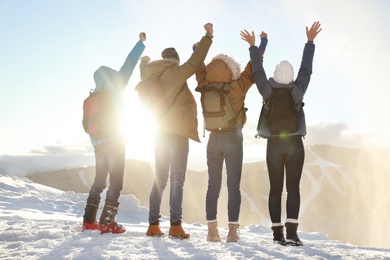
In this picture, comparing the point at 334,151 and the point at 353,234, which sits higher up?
the point at 334,151

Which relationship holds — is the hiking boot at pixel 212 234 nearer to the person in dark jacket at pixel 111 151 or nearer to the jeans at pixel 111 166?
the person in dark jacket at pixel 111 151

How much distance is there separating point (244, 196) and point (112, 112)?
230 ft

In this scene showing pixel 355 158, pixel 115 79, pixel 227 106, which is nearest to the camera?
pixel 227 106

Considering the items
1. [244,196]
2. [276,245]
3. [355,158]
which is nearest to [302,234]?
[276,245]

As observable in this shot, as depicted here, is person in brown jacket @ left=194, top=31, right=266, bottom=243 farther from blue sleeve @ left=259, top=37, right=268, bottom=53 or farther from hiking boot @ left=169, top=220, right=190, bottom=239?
hiking boot @ left=169, top=220, right=190, bottom=239

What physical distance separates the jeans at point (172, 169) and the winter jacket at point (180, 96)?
145 mm

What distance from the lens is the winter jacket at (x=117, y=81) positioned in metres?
5.50

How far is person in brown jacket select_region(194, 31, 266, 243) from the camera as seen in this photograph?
16.3 feet

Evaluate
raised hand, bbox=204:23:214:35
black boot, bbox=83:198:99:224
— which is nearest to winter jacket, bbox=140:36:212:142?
raised hand, bbox=204:23:214:35

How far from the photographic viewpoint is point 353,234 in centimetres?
7188

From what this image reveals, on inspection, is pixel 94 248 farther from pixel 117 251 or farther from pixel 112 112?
pixel 112 112

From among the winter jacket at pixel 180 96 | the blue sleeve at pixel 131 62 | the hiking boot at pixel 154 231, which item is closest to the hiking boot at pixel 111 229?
the hiking boot at pixel 154 231

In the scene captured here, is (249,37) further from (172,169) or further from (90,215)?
(90,215)

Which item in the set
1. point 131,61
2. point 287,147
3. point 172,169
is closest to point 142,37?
point 131,61
